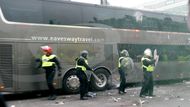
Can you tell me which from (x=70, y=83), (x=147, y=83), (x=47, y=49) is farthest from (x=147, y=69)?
(x=47, y=49)

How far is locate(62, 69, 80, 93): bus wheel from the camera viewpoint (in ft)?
45.5

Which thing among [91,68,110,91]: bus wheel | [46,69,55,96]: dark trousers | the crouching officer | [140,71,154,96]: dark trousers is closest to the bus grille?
the crouching officer

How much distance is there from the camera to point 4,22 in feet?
39.6

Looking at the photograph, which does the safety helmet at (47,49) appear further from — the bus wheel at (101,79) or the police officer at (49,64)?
the bus wheel at (101,79)

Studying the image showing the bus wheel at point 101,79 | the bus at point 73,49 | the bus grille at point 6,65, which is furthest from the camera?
the bus wheel at point 101,79

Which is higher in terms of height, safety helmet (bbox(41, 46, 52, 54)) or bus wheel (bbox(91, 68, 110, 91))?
safety helmet (bbox(41, 46, 52, 54))

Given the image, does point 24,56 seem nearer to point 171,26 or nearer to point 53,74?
point 53,74

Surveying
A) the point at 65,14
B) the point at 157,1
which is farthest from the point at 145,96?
the point at 157,1

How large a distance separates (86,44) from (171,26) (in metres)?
5.41

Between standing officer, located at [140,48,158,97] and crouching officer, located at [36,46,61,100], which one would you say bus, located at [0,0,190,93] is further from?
standing officer, located at [140,48,158,97]

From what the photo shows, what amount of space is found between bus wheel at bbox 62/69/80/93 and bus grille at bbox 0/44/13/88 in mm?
2199

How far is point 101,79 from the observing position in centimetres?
1525

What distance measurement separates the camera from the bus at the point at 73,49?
40.6ft

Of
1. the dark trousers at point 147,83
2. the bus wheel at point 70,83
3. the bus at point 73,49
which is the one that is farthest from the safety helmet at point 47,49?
the dark trousers at point 147,83
